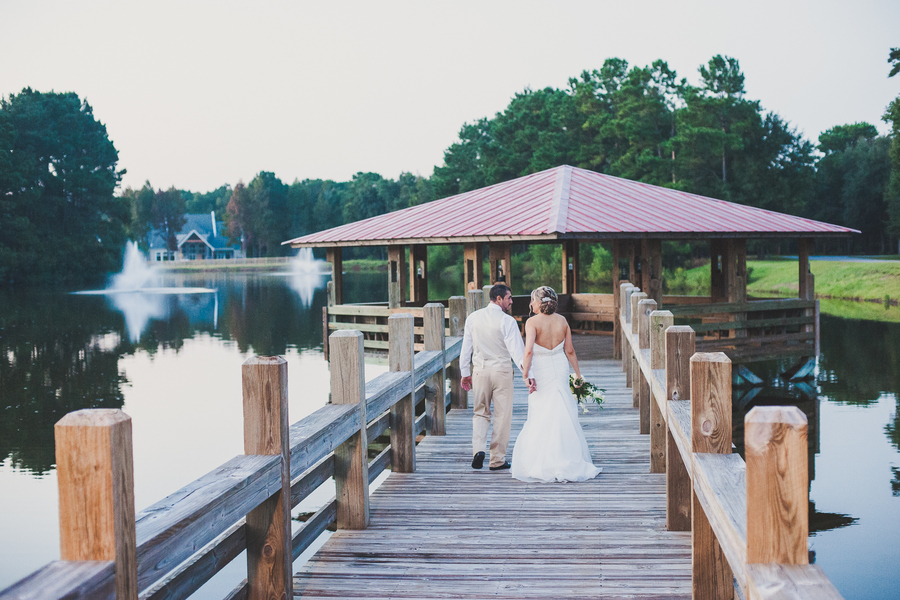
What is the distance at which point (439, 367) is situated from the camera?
8508 millimetres

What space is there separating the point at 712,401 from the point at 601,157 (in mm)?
53300

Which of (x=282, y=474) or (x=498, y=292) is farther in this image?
(x=498, y=292)

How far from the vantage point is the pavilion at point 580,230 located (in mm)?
15681

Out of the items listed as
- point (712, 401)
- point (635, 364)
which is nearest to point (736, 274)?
point (635, 364)

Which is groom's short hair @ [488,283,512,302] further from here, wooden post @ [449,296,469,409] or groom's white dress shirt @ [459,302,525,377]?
wooden post @ [449,296,469,409]

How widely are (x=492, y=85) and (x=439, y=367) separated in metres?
67.9

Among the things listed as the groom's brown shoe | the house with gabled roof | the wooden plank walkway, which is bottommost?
the wooden plank walkway

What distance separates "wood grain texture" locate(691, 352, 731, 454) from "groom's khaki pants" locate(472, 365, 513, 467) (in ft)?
12.3

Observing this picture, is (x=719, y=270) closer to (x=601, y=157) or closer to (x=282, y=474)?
(x=282, y=474)

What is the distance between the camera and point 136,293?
195ft

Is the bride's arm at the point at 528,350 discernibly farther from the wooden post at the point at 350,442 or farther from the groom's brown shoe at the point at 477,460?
the wooden post at the point at 350,442

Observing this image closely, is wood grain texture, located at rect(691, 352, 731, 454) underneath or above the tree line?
underneath

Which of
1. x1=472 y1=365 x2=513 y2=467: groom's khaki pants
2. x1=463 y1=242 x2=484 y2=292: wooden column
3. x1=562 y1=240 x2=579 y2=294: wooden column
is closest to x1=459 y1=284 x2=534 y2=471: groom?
x1=472 y1=365 x2=513 y2=467: groom's khaki pants

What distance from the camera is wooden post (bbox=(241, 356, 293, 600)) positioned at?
368 centimetres
